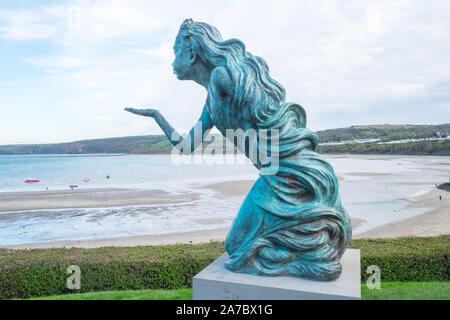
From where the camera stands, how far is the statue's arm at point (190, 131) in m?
4.30

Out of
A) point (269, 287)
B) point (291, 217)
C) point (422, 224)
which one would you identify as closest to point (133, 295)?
point (269, 287)

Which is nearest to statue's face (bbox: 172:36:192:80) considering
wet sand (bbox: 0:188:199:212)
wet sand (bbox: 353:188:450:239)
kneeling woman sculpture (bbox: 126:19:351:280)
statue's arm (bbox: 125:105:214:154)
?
kneeling woman sculpture (bbox: 126:19:351:280)

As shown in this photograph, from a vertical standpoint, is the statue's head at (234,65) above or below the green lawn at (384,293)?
above

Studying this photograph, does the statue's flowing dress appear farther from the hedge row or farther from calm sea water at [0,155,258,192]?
calm sea water at [0,155,258,192]

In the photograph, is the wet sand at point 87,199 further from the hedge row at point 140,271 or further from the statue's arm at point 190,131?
the statue's arm at point 190,131

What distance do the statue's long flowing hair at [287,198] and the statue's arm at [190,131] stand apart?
1.49ft

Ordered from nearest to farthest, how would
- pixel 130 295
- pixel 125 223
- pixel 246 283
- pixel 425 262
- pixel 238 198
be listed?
pixel 246 283 → pixel 130 295 → pixel 425 262 → pixel 125 223 → pixel 238 198

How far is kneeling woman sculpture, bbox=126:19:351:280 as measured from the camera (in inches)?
147

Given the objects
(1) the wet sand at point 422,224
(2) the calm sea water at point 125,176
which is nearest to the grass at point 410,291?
(1) the wet sand at point 422,224
